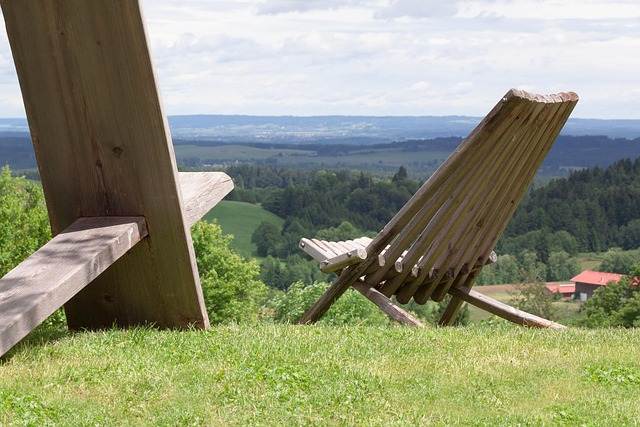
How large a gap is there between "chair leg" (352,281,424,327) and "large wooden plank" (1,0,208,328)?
4.79 feet

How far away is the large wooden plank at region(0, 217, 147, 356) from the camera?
12.5 feet

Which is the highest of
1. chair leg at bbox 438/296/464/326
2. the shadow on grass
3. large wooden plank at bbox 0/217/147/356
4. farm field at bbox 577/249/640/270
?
large wooden plank at bbox 0/217/147/356

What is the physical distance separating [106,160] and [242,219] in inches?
3106

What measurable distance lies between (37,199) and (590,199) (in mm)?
65892

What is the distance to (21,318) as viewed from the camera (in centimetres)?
375

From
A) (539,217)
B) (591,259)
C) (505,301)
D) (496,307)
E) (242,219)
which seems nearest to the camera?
(496,307)

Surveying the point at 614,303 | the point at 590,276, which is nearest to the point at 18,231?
the point at 614,303

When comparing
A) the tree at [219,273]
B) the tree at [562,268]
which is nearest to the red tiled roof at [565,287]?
the tree at [562,268]

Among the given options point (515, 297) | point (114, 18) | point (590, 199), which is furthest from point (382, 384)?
point (590, 199)

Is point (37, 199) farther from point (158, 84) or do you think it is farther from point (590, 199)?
point (590, 199)

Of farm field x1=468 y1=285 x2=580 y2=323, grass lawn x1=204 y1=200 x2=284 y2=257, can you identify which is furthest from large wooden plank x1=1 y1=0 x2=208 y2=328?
grass lawn x1=204 y1=200 x2=284 y2=257

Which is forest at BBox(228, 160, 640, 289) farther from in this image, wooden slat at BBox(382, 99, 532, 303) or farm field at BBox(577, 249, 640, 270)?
wooden slat at BBox(382, 99, 532, 303)

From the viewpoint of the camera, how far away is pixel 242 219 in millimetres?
83375

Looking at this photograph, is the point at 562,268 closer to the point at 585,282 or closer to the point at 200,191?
the point at 585,282
